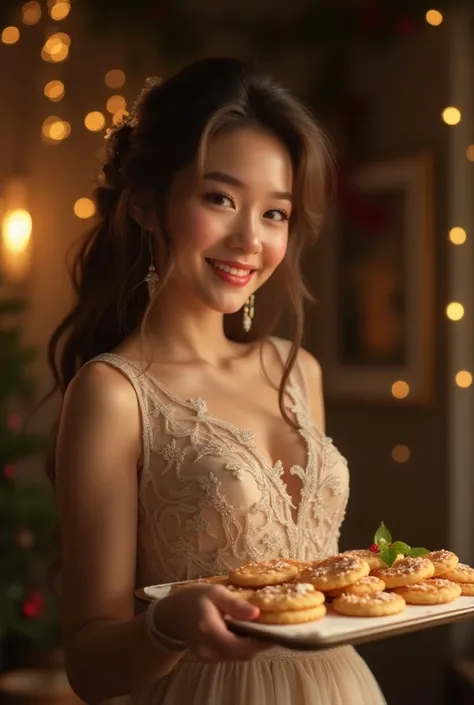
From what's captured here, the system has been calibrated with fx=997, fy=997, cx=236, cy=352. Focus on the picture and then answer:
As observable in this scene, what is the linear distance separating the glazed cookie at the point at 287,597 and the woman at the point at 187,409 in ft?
0.56

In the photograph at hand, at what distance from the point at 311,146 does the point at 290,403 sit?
1.74ft

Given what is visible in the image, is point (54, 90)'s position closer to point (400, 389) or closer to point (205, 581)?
point (400, 389)

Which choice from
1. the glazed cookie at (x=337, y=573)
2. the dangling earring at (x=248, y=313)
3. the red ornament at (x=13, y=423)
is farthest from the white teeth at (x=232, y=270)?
the red ornament at (x=13, y=423)

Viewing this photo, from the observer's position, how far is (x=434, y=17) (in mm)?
3920

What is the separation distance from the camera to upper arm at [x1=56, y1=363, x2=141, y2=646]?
164cm

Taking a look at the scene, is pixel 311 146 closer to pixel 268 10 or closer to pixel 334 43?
pixel 334 43

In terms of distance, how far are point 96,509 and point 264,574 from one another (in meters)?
0.32

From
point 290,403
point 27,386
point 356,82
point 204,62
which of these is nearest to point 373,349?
point 356,82

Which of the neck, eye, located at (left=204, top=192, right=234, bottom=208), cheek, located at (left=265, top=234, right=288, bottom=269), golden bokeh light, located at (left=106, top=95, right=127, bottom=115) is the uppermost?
golden bokeh light, located at (left=106, top=95, right=127, bottom=115)

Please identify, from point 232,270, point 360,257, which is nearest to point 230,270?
point 232,270

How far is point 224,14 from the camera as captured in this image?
4.60m

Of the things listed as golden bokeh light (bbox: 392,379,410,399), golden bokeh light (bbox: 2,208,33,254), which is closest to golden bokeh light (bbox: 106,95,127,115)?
golden bokeh light (bbox: 2,208,33,254)

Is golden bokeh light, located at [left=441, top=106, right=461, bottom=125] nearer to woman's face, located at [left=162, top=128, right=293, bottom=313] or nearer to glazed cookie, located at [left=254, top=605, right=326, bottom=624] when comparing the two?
woman's face, located at [left=162, top=128, right=293, bottom=313]

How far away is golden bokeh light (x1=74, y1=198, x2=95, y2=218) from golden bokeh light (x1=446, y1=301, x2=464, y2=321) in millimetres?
2067
